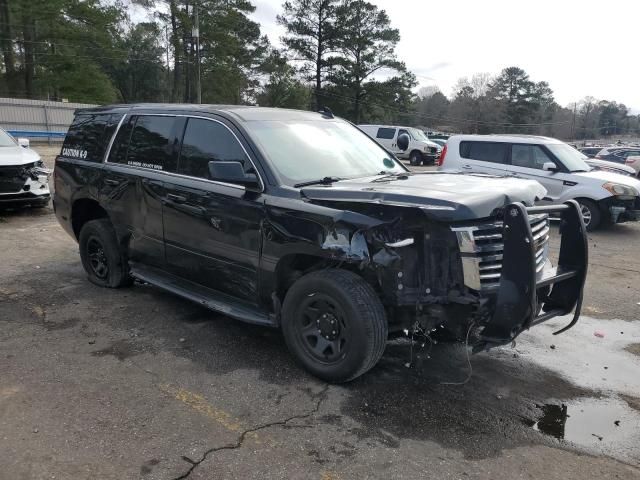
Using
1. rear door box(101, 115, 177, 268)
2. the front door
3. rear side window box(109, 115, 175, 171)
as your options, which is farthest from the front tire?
rear side window box(109, 115, 175, 171)

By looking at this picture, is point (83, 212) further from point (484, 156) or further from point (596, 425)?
point (484, 156)

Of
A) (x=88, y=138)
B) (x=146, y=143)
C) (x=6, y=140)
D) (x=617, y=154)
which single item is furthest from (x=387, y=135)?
(x=146, y=143)

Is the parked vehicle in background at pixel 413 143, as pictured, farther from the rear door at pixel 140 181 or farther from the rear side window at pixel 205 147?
the rear side window at pixel 205 147

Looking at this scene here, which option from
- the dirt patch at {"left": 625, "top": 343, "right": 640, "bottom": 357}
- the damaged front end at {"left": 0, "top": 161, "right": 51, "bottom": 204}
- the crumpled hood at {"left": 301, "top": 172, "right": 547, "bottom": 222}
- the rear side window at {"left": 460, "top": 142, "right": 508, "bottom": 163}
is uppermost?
the rear side window at {"left": 460, "top": 142, "right": 508, "bottom": 163}

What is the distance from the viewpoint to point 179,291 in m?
4.66

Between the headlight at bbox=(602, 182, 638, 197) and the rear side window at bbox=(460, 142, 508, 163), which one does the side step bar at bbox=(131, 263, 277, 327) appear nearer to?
the rear side window at bbox=(460, 142, 508, 163)

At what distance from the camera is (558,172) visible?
10289 millimetres

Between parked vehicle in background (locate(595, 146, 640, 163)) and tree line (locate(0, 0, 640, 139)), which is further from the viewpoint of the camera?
tree line (locate(0, 0, 640, 139))

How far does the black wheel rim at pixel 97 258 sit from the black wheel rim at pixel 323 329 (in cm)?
283

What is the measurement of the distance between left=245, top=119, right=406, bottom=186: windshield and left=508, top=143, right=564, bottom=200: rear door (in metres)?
6.29

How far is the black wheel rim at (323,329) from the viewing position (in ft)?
11.7

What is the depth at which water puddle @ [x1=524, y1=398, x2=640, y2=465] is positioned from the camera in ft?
10.3

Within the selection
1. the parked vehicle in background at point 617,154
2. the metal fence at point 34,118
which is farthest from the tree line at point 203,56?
the parked vehicle in background at point 617,154

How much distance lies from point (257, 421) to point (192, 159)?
2.34m
